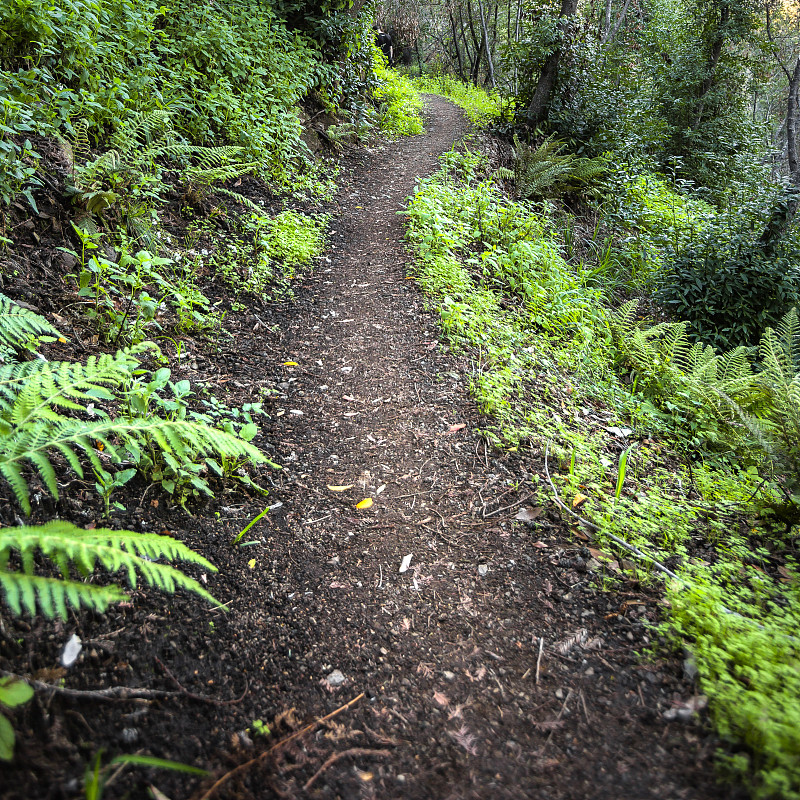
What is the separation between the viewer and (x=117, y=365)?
2227 millimetres

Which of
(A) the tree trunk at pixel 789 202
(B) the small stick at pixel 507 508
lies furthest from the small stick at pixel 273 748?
(A) the tree trunk at pixel 789 202

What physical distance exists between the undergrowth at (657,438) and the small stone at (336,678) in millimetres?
1387

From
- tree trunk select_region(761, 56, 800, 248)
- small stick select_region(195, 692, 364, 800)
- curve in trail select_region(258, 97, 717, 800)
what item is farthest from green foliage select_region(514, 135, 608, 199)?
small stick select_region(195, 692, 364, 800)

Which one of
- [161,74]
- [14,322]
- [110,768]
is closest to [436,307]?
[14,322]

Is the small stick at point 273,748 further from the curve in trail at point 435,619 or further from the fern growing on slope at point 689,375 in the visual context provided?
the fern growing on slope at point 689,375

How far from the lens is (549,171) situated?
28.7 ft

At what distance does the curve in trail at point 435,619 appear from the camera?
68.1 inches

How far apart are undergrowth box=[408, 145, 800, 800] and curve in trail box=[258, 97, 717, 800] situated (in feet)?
0.80

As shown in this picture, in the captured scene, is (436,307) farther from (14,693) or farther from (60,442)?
(14,693)

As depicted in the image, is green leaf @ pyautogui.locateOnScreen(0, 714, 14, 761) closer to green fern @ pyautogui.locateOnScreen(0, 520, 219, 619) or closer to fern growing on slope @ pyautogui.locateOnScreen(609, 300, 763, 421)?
green fern @ pyautogui.locateOnScreen(0, 520, 219, 619)

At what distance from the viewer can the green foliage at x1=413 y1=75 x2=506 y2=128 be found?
12805 millimetres

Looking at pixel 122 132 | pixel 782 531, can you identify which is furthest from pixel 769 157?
pixel 122 132

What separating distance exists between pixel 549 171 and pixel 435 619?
863 cm

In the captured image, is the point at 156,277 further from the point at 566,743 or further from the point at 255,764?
the point at 566,743
